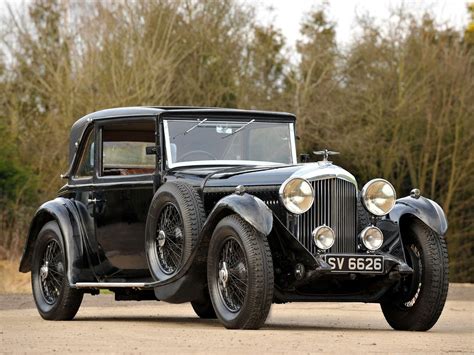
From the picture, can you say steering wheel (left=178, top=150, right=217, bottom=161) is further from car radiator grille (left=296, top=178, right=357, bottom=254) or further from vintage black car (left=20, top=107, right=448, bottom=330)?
car radiator grille (left=296, top=178, right=357, bottom=254)

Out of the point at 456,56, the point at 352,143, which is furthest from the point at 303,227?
the point at 456,56

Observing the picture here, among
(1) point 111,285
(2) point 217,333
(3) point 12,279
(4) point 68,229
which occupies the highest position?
(4) point 68,229

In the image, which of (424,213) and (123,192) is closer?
(424,213)

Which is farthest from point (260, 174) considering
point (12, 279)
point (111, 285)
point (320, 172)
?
point (12, 279)

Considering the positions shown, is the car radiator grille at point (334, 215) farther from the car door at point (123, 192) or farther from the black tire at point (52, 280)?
the black tire at point (52, 280)

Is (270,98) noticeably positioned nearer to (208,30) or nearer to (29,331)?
(208,30)

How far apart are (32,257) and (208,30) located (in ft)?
65.1

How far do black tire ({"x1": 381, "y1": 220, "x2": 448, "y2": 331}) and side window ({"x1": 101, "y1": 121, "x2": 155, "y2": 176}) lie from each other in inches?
103

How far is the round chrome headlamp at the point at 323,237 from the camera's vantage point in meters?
9.87

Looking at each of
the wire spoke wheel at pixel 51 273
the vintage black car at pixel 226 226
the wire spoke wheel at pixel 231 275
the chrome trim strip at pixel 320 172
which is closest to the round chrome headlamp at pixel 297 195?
the vintage black car at pixel 226 226

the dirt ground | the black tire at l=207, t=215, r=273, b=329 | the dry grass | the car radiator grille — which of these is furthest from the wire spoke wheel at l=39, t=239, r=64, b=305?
the dry grass

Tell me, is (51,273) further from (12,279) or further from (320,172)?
(12,279)

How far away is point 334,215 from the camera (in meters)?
10.1

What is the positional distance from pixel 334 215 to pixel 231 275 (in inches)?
40.0
